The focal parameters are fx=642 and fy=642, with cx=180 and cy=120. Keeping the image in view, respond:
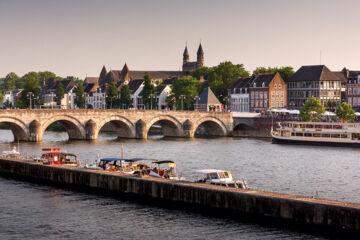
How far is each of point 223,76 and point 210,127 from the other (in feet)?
174

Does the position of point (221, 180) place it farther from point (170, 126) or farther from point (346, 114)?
point (346, 114)

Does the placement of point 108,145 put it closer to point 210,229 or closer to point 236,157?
point 236,157

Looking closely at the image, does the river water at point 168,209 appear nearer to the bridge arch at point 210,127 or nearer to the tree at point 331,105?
the bridge arch at point 210,127

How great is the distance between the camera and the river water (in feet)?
130

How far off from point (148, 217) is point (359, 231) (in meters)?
14.4

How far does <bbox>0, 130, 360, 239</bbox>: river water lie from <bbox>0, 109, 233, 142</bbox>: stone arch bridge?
1540 cm

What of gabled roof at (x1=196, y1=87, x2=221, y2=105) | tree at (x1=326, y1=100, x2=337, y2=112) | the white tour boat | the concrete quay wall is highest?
gabled roof at (x1=196, y1=87, x2=221, y2=105)

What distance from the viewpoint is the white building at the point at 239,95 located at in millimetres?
176750

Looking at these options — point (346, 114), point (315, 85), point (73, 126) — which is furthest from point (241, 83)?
point (73, 126)

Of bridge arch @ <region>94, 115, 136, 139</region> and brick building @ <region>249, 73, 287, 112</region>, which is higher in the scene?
brick building @ <region>249, 73, 287, 112</region>

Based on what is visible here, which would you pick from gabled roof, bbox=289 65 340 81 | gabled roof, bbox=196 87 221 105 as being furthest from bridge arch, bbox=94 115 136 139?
gabled roof, bbox=289 65 340 81

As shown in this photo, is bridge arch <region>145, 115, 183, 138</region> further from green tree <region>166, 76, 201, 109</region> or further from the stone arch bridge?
green tree <region>166, 76, 201, 109</region>

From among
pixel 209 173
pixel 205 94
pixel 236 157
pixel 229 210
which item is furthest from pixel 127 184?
pixel 205 94

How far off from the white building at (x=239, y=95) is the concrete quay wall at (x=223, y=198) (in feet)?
395
